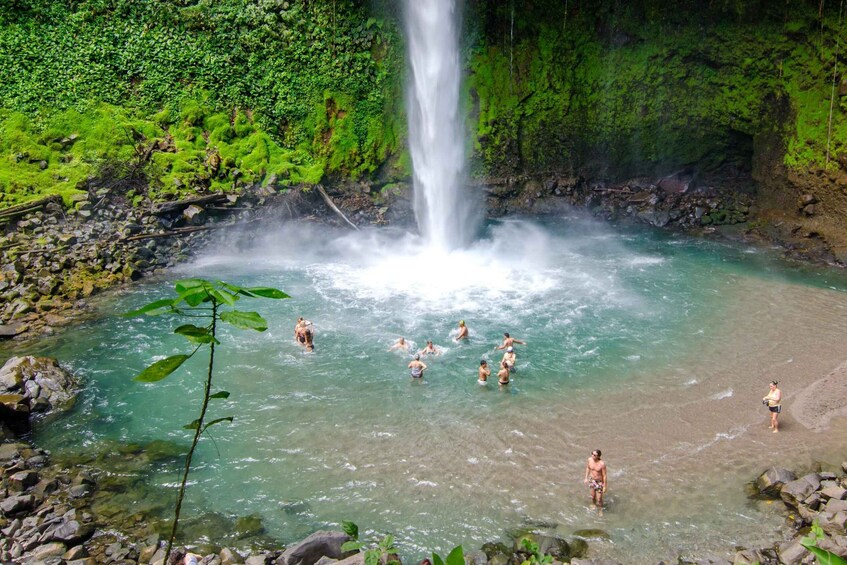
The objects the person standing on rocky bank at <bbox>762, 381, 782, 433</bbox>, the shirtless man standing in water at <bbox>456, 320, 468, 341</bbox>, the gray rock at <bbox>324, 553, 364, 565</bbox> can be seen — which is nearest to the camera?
the gray rock at <bbox>324, 553, 364, 565</bbox>

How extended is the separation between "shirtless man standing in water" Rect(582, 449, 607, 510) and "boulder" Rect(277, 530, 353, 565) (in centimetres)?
393

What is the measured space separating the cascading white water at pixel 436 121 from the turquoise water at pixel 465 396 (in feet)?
12.6

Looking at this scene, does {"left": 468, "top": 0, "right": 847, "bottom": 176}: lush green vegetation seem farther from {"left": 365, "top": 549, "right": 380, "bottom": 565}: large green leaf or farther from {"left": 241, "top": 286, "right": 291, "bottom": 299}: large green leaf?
{"left": 241, "top": 286, "right": 291, "bottom": 299}: large green leaf

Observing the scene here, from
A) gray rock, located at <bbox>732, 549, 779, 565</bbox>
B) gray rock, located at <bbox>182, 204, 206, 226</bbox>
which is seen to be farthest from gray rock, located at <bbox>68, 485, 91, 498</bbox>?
gray rock, located at <bbox>182, 204, 206, 226</bbox>

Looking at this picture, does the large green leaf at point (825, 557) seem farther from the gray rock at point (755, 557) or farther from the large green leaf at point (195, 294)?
the gray rock at point (755, 557)

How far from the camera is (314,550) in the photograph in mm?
7898

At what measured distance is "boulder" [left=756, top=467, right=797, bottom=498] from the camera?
9.35m

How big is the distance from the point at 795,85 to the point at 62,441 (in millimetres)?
25131

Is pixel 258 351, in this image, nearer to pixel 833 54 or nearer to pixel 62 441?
pixel 62 441

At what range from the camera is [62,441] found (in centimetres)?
1107

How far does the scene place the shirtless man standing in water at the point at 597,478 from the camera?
9203 mm

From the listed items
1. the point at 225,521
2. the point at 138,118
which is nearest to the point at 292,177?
the point at 138,118

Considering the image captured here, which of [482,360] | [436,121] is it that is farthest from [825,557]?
[436,121]

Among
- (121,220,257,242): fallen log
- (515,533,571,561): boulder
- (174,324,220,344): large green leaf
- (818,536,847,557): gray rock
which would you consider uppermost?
(174,324,220,344): large green leaf
